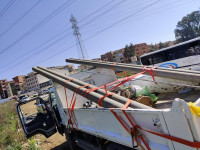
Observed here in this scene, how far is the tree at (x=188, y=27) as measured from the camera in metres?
60.4

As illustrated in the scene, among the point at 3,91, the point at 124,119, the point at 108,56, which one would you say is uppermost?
the point at 108,56

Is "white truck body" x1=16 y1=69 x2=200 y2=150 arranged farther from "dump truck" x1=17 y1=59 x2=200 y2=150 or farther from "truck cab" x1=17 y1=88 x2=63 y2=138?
"truck cab" x1=17 y1=88 x2=63 y2=138

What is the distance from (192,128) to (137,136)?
2.51ft

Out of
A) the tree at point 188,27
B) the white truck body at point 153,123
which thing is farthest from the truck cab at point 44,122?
the tree at point 188,27

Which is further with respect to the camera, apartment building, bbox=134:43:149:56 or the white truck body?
apartment building, bbox=134:43:149:56

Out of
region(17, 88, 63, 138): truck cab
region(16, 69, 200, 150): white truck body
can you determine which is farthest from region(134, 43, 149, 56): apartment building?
region(16, 69, 200, 150): white truck body

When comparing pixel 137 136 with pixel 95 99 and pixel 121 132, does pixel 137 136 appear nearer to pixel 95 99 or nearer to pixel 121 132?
pixel 121 132

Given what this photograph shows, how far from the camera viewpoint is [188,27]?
62.5 metres

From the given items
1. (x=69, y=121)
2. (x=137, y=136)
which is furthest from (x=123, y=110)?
(x=69, y=121)

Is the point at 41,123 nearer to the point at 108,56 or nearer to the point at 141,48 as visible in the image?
the point at 108,56

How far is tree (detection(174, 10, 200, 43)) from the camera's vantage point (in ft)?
198

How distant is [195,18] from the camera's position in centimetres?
6103

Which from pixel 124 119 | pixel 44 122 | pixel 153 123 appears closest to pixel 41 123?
pixel 44 122

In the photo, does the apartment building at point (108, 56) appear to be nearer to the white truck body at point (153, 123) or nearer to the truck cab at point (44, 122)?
the truck cab at point (44, 122)
